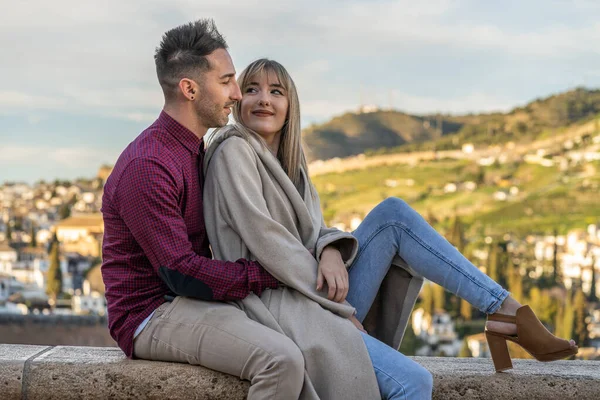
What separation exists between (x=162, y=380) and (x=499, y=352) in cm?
92

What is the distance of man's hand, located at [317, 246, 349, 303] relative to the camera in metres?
2.18

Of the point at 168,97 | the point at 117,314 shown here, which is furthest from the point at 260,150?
the point at 117,314

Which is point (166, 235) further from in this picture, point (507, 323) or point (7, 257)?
point (7, 257)

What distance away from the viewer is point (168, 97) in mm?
2211

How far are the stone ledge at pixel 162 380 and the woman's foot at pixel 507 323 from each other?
0.38ft

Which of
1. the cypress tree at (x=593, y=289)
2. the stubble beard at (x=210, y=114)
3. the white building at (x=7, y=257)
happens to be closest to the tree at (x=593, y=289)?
the cypress tree at (x=593, y=289)

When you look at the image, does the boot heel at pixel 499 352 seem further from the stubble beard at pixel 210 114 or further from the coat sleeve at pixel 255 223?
the stubble beard at pixel 210 114

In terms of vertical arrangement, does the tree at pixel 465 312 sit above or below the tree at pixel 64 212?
below

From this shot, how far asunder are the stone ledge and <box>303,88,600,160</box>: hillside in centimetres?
8726

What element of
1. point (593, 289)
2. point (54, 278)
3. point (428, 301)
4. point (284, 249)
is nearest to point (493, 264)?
point (428, 301)

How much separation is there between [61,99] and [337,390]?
8591 centimetres

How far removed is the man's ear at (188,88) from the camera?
2164 millimetres

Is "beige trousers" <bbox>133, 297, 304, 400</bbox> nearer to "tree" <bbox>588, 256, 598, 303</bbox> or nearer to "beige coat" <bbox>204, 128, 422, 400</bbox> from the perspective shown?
"beige coat" <bbox>204, 128, 422, 400</bbox>

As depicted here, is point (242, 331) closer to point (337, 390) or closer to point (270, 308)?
point (270, 308)
